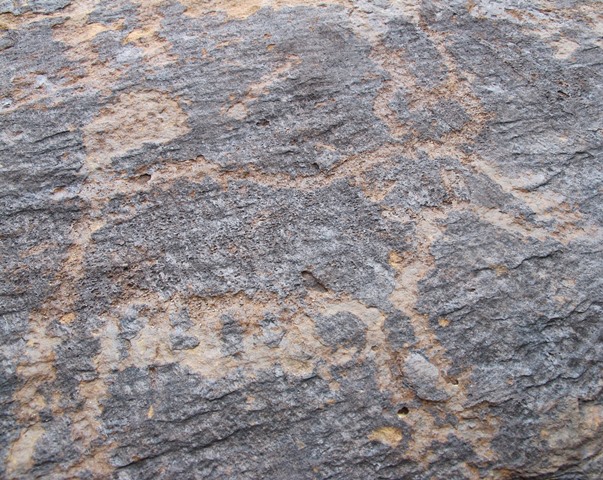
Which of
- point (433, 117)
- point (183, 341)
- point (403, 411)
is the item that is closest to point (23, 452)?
point (183, 341)

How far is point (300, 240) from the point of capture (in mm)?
1177

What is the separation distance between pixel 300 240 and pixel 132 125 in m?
0.44

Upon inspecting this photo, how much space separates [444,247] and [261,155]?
411 millimetres

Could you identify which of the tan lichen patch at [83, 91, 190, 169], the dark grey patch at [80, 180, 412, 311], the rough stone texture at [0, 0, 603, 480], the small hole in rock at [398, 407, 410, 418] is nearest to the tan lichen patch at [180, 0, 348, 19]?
the rough stone texture at [0, 0, 603, 480]

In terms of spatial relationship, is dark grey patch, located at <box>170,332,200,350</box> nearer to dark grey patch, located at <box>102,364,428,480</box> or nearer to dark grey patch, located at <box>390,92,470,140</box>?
dark grey patch, located at <box>102,364,428,480</box>

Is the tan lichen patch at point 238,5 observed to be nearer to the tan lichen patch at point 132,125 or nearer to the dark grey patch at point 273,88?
the dark grey patch at point 273,88

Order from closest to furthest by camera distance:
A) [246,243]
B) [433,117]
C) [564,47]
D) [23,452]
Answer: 1. [23,452]
2. [246,243]
3. [433,117]
4. [564,47]

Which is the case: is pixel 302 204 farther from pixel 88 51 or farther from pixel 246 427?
pixel 88 51

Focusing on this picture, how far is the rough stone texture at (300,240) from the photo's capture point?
3.41 ft

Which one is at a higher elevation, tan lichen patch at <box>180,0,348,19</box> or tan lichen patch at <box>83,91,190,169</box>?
tan lichen patch at <box>180,0,348,19</box>

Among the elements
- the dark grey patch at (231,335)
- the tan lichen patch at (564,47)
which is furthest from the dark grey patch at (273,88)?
the tan lichen patch at (564,47)

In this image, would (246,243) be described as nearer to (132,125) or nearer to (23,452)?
(132,125)

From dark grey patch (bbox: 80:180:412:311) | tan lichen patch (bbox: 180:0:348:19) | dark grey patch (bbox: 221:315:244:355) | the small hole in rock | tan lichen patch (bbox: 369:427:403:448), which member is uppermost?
tan lichen patch (bbox: 180:0:348:19)

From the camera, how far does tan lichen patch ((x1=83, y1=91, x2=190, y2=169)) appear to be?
125 centimetres
